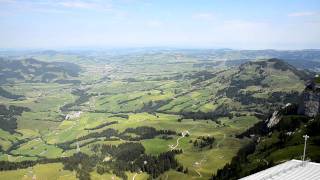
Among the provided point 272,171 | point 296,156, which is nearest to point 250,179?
point 272,171

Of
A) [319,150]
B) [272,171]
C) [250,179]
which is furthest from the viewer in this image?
[319,150]

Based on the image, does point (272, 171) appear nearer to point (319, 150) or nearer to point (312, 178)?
point (312, 178)

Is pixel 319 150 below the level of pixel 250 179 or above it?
below

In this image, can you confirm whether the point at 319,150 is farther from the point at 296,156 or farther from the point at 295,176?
A: the point at 295,176

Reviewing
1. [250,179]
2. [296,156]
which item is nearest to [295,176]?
[250,179]

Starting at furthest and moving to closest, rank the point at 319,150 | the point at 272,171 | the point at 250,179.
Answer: the point at 319,150 < the point at 272,171 < the point at 250,179

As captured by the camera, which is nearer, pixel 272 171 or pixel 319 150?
pixel 272 171
